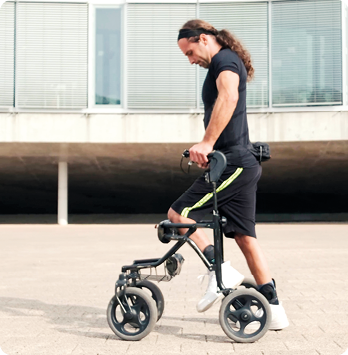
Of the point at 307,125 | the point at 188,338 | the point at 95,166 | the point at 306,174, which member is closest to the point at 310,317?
the point at 188,338

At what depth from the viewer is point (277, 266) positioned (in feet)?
24.4

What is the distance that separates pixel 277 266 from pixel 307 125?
12652 millimetres

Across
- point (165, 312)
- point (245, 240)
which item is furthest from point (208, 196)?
point (165, 312)

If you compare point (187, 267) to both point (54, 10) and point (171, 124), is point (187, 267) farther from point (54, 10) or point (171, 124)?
point (54, 10)

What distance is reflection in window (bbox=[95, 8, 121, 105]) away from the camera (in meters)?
20.8

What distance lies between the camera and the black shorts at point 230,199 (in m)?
3.55

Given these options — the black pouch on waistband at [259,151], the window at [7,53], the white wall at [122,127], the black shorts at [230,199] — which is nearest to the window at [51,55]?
the window at [7,53]

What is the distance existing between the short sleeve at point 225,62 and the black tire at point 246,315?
1319 millimetres

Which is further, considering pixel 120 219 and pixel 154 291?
pixel 120 219

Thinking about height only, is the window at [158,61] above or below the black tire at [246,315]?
above

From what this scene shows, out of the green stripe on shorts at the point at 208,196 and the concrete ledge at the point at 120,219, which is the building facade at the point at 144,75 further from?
the green stripe on shorts at the point at 208,196

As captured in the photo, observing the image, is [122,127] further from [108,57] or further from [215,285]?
[215,285]

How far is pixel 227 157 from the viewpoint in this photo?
3.61 meters

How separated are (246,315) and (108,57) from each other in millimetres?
18663
